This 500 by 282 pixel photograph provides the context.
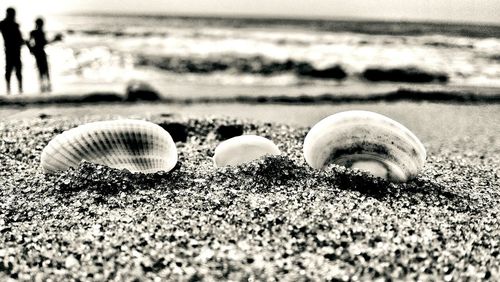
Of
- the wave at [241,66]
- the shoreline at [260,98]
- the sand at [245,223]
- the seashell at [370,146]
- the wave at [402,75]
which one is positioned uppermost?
the wave at [241,66]

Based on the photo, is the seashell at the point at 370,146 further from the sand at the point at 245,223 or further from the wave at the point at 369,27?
the wave at the point at 369,27

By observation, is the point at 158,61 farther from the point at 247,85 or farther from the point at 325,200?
the point at 325,200

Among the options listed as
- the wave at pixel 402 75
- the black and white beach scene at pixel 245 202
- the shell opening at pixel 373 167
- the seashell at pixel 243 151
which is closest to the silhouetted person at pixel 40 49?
the black and white beach scene at pixel 245 202

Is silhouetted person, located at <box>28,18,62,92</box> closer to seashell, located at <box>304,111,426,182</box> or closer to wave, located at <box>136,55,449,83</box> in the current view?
wave, located at <box>136,55,449,83</box>

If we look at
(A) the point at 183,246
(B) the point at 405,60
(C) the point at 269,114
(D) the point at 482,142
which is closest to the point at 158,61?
(B) the point at 405,60

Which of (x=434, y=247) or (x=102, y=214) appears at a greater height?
(x=102, y=214)

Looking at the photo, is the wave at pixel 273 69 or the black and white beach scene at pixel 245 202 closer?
the black and white beach scene at pixel 245 202

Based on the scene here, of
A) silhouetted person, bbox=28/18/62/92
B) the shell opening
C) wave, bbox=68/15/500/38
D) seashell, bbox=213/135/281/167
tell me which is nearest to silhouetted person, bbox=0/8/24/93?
silhouetted person, bbox=28/18/62/92
